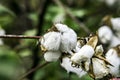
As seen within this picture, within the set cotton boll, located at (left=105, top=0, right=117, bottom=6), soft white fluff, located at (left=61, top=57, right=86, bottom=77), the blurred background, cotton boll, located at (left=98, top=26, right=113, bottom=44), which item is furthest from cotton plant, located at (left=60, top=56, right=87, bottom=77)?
cotton boll, located at (left=105, top=0, right=117, bottom=6)

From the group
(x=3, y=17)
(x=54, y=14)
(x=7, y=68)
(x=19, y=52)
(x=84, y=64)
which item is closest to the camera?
(x=84, y=64)

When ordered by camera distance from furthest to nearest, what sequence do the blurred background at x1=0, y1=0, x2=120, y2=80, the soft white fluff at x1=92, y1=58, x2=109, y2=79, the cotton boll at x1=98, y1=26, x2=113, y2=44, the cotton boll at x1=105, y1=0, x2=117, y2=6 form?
the cotton boll at x1=105, y1=0, x2=117, y2=6 < the blurred background at x1=0, y1=0, x2=120, y2=80 < the cotton boll at x1=98, y1=26, x2=113, y2=44 < the soft white fluff at x1=92, y1=58, x2=109, y2=79

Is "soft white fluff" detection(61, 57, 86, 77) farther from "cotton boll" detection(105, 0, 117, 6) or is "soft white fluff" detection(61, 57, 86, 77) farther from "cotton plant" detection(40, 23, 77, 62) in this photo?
"cotton boll" detection(105, 0, 117, 6)

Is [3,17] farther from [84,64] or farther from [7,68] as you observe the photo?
[84,64]

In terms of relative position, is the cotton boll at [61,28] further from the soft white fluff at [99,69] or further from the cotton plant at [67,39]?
the soft white fluff at [99,69]

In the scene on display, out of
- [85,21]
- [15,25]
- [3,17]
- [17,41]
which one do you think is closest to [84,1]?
[85,21]
